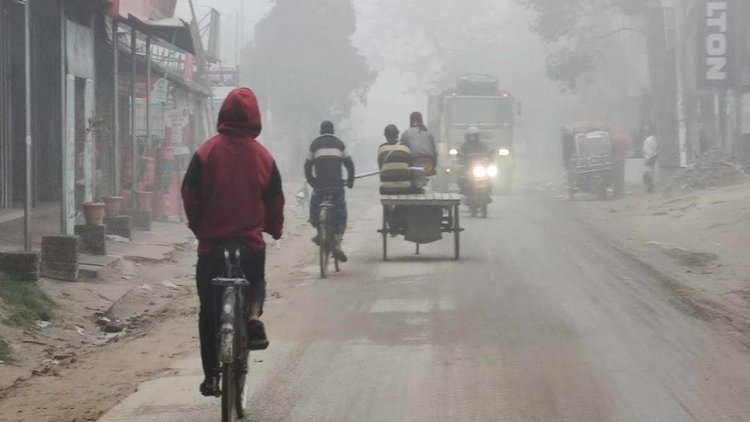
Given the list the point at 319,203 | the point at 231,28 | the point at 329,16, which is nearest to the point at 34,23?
the point at 319,203

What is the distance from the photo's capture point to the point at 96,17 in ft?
76.8

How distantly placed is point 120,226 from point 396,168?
5439mm

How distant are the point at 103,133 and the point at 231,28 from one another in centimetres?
8675

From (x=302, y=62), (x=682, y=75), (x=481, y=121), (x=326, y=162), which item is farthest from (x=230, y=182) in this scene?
(x=302, y=62)

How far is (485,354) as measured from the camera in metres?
10.1

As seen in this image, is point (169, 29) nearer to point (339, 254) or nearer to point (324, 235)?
point (339, 254)

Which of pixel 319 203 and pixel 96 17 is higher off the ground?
pixel 96 17

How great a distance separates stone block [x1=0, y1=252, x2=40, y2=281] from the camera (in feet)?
44.0

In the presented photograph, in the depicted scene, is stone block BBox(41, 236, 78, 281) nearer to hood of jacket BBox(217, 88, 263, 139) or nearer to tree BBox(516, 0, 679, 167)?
hood of jacket BBox(217, 88, 263, 139)

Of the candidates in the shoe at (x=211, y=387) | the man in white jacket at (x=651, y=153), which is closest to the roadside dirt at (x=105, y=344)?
the shoe at (x=211, y=387)

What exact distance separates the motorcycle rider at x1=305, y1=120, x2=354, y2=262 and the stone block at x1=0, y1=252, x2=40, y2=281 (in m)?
3.75

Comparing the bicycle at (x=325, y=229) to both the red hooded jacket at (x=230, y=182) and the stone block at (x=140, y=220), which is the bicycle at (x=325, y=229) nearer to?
the stone block at (x=140, y=220)

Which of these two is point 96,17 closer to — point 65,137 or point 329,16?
point 65,137

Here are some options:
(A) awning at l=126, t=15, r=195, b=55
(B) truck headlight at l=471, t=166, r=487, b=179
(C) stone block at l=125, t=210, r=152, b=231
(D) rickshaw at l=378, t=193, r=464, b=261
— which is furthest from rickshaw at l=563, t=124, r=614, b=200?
(D) rickshaw at l=378, t=193, r=464, b=261
